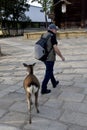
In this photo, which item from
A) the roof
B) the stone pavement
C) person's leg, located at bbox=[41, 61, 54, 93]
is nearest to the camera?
the stone pavement

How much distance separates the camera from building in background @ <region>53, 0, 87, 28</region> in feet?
76.1

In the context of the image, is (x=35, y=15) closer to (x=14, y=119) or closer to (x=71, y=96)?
(x=71, y=96)

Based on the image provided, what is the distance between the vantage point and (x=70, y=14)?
23.7m

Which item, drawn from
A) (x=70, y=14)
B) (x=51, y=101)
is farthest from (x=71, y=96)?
(x=70, y=14)

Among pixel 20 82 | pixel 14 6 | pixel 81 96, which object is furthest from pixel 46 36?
pixel 14 6

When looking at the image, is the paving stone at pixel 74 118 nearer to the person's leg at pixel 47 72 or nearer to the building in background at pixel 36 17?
the person's leg at pixel 47 72

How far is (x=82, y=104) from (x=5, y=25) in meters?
25.4

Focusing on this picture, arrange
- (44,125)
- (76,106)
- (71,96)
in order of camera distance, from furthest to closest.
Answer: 1. (71,96)
2. (76,106)
3. (44,125)

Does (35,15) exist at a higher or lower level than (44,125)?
higher

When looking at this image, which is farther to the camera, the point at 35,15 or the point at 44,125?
the point at 35,15

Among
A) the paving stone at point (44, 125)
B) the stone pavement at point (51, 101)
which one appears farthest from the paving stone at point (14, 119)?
the paving stone at point (44, 125)

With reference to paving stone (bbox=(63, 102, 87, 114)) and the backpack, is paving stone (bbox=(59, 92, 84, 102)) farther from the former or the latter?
the backpack

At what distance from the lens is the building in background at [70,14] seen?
23203mm

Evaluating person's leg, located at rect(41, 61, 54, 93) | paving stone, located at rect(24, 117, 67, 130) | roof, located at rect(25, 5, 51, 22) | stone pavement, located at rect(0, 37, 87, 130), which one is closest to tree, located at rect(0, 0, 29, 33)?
roof, located at rect(25, 5, 51, 22)
